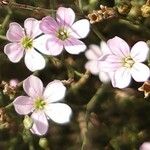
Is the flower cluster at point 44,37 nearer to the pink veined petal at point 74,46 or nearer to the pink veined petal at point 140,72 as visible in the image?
the pink veined petal at point 74,46

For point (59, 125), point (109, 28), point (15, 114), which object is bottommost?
point (59, 125)

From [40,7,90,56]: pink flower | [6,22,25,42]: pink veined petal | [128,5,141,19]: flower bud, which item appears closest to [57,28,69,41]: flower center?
[40,7,90,56]: pink flower

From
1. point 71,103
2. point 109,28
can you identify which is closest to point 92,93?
point 71,103

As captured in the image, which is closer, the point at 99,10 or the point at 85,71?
the point at 99,10

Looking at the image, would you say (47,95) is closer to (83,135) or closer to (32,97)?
(32,97)

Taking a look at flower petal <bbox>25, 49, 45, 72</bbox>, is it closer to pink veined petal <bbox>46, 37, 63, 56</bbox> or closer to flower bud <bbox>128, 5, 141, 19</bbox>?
pink veined petal <bbox>46, 37, 63, 56</bbox>
